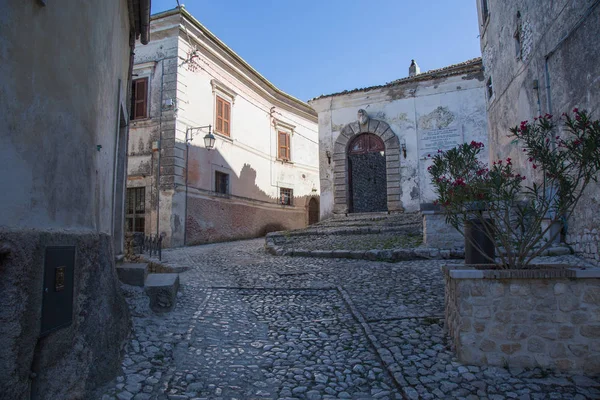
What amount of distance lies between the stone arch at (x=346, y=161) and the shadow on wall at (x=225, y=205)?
3.69 meters

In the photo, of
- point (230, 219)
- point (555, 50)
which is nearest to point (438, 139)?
point (555, 50)

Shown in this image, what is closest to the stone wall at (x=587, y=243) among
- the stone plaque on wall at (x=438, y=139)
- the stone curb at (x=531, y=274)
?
the stone curb at (x=531, y=274)

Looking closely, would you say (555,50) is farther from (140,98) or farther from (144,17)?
(140,98)

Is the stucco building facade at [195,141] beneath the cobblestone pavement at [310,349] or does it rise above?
above

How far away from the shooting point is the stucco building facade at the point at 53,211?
6.58ft

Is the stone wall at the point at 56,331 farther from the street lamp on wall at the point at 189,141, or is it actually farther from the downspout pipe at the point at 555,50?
the street lamp on wall at the point at 189,141

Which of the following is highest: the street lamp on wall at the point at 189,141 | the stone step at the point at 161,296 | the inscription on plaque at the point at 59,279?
the street lamp on wall at the point at 189,141

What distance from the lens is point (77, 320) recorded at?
2648 mm

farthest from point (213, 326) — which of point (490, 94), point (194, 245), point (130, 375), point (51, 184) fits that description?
point (490, 94)

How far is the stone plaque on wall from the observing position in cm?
1332

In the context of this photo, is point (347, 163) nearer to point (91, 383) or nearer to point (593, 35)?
point (593, 35)

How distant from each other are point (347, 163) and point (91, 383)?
1279 centimetres

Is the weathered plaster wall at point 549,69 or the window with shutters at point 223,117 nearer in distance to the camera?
the weathered plaster wall at point 549,69

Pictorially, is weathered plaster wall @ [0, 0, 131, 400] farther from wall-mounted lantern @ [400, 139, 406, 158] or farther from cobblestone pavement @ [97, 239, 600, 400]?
wall-mounted lantern @ [400, 139, 406, 158]
